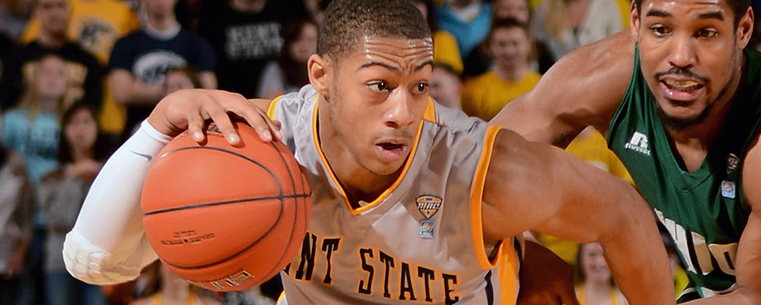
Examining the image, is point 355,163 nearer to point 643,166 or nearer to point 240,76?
point 643,166

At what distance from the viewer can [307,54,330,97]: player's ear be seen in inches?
106

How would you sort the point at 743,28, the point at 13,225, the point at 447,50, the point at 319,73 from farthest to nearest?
the point at 447,50, the point at 13,225, the point at 743,28, the point at 319,73

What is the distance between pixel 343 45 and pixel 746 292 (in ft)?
5.01

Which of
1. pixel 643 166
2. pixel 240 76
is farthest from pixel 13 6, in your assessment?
pixel 643 166

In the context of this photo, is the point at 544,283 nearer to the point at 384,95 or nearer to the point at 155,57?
the point at 384,95

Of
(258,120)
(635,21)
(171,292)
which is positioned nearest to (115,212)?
(258,120)

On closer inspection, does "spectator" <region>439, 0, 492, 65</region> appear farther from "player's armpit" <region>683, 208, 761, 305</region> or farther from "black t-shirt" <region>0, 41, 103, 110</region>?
"player's armpit" <region>683, 208, 761, 305</region>

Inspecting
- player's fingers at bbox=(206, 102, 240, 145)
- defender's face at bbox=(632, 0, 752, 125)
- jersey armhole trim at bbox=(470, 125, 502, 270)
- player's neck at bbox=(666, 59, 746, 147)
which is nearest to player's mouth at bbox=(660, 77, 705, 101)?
defender's face at bbox=(632, 0, 752, 125)

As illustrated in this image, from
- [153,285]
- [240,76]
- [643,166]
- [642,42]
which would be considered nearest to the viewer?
[642,42]

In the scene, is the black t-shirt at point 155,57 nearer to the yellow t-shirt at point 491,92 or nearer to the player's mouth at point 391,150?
the yellow t-shirt at point 491,92

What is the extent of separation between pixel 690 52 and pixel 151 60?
3.24 m

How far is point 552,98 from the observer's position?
3.52m

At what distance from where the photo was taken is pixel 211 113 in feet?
8.43

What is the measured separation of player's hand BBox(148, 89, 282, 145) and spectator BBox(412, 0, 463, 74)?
274 cm
